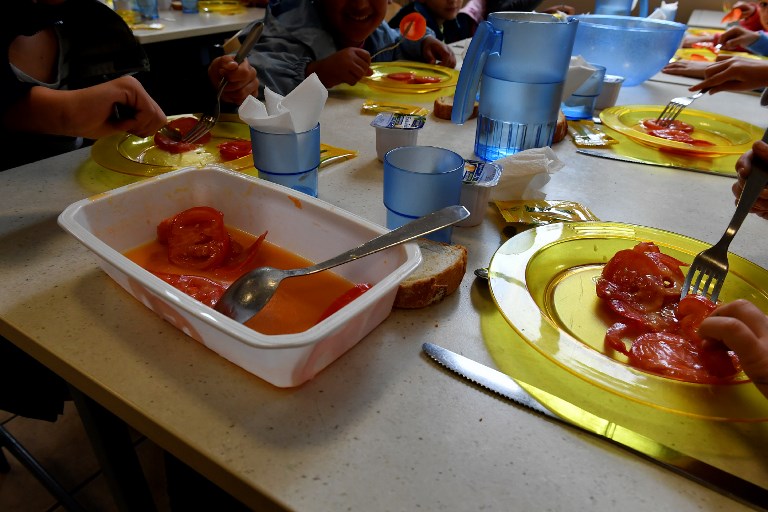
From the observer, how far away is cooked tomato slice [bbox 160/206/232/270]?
2.04ft

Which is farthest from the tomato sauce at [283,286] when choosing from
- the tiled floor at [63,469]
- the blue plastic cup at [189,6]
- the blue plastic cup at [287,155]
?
the blue plastic cup at [189,6]

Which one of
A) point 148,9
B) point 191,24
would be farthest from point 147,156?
point 148,9

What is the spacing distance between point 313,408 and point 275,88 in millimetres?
1132

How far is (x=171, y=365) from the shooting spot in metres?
0.49

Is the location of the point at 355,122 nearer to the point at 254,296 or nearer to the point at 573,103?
the point at 573,103

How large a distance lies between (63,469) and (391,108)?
1.22 meters

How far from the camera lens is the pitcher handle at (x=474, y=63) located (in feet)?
2.91

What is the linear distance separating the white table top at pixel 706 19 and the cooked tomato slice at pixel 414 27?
2117 mm

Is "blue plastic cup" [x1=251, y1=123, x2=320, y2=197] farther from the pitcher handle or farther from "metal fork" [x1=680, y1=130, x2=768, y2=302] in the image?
"metal fork" [x1=680, y1=130, x2=768, y2=302]

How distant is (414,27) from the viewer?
175 cm

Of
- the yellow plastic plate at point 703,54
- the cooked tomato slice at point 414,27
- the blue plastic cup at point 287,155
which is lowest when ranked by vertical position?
the yellow plastic plate at point 703,54

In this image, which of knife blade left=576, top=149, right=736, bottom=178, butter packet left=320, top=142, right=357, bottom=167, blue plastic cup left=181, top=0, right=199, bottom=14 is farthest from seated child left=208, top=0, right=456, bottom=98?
blue plastic cup left=181, top=0, right=199, bottom=14

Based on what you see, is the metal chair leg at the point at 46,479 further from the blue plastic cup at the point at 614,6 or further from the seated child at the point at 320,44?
the blue plastic cup at the point at 614,6

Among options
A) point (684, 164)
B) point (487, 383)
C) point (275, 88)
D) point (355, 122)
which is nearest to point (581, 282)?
point (487, 383)
